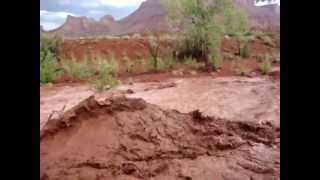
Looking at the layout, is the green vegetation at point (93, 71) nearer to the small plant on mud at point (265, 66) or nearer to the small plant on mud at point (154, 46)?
the small plant on mud at point (154, 46)

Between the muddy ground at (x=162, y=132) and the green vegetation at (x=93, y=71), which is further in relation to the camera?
the green vegetation at (x=93, y=71)

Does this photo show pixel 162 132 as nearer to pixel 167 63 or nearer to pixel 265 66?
pixel 167 63

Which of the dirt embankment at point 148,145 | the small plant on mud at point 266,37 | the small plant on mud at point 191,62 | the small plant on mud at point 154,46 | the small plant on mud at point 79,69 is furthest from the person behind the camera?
the small plant on mud at point 191,62

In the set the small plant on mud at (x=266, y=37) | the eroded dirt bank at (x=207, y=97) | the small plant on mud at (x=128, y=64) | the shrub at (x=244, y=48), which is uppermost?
the small plant on mud at (x=266, y=37)

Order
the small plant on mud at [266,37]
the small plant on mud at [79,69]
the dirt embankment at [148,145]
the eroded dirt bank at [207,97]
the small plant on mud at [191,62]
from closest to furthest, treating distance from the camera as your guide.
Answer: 1. the dirt embankment at [148,145]
2. the eroded dirt bank at [207,97]
3. the small plant on mud at [79,69]
4. the small plant on mud at [266,37]
5. the small plant on mud at [191,62]

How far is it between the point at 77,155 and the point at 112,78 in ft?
2.72

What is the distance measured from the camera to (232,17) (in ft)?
15.1

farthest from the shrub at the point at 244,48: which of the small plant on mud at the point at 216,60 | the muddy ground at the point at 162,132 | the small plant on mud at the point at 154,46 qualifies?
the small plant on mud at the point at 154,46

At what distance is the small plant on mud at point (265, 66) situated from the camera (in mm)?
4602

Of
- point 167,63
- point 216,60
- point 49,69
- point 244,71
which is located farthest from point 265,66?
point 49,69

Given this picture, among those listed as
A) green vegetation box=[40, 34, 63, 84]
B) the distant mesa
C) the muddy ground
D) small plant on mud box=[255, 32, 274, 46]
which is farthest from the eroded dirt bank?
the distant mesa

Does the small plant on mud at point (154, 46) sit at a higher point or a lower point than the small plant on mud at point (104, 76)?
higher

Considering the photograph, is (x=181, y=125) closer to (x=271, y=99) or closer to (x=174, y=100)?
(x=174, y=100)
